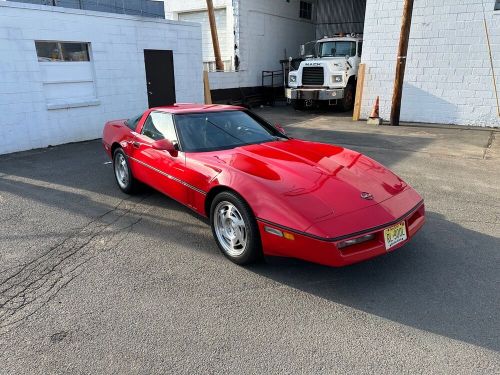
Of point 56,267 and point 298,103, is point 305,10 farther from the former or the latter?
point 56,267

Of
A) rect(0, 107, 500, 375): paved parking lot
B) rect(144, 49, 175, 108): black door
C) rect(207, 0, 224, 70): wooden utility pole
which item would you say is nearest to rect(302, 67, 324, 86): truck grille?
rect(207, 0, 224, 70): wooden utility pole

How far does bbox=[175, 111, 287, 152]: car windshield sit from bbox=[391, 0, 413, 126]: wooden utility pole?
767cm

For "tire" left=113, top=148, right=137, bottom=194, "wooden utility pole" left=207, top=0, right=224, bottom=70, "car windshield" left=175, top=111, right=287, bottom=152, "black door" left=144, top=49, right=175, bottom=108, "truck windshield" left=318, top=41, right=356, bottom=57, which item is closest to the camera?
"car windshield" left=175, top=111, right=287, bottom=152

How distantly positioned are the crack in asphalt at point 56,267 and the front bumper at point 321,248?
5.76 feet

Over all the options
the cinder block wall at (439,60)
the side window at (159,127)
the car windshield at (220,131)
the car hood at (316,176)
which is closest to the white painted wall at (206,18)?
the cinder block wall at (439,60)

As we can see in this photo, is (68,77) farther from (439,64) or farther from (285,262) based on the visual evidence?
(439,64)

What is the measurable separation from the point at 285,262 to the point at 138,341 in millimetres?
1484

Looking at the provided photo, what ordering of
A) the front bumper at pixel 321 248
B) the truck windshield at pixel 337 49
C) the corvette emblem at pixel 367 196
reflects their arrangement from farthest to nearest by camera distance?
1. the truck windshield at pixel 337 49
2. the corvette emblem at pixel 367 196
3. the front bumper at pixel 321 248

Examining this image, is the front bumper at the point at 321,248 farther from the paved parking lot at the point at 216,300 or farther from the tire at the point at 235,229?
the paved parking lot at the point at 216,300

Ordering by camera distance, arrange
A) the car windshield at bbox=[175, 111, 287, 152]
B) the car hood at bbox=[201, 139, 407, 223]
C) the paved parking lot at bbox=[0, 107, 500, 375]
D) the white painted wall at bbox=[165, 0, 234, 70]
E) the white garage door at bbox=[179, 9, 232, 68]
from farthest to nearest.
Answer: the white garage door at bbox=[179, 9, 232, 68], the white painted wall at bbox=[165, 0, 234, 70], the car windshield at bbox=[175, 111, 287, 152], the car hood at bbox=[201, 139, 407, 223], the paved parking lot at bbox=[0, 107, 500, 375]

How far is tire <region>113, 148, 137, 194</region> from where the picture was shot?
5.25 meters

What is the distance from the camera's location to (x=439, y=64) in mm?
11195

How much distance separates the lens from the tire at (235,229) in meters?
3.21

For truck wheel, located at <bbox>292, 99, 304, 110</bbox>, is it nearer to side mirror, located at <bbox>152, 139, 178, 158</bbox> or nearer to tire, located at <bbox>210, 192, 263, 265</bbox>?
side mirror, located at <bbox>152, 139, 178, 158</bbox>
